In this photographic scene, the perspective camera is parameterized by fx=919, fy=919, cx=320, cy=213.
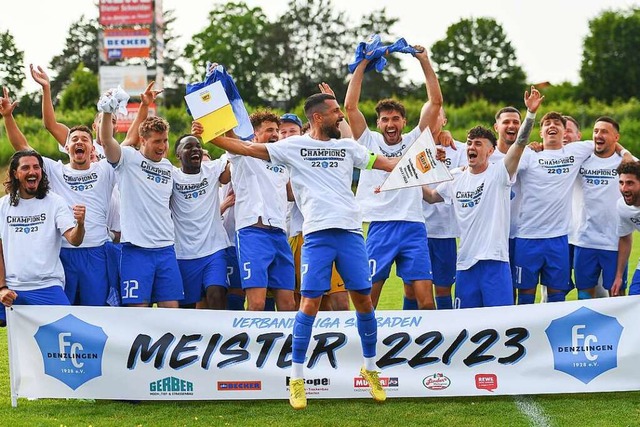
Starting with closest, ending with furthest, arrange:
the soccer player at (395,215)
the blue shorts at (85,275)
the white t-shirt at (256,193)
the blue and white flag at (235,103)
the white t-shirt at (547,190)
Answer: the blue and white flag at (235,103), the blue shorts at (85,275), the white t-shirt at (256,193), the soccer player at (395,215), the white t-shirt at (547,190)

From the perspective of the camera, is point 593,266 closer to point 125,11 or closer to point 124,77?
point 125,11

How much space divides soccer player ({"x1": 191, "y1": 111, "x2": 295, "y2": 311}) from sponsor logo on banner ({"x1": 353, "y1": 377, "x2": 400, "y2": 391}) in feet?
4.04

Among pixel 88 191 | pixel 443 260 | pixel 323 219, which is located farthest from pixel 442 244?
pixel 88 191

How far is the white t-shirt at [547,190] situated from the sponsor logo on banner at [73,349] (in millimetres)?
4242

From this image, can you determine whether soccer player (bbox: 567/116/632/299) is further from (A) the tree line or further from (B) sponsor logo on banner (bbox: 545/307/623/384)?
(A) the tree line

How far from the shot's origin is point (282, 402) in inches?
293

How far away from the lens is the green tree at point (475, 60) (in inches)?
2761

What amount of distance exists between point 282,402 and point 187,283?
1.71 meters

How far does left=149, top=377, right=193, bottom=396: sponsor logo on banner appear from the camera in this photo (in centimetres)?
743

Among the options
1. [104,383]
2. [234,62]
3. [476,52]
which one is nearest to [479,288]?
[104,383]

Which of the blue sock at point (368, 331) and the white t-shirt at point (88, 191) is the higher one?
the white t-shirt at point (88, 191)

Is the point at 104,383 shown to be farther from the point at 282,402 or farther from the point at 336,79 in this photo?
the point at 336,79

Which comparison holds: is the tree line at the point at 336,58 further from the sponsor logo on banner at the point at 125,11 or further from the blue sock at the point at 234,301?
the blue sock at the point at 234,301

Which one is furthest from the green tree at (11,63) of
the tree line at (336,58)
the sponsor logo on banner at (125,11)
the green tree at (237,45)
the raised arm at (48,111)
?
the raised arm at (48,111)
